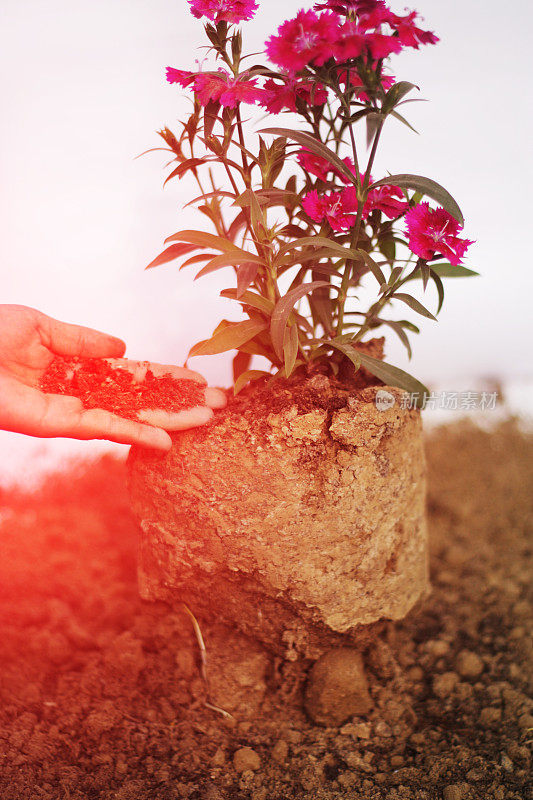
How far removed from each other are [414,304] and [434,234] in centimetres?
19

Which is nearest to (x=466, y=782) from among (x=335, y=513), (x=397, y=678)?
(x=397, y=678)

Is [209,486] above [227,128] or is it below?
below

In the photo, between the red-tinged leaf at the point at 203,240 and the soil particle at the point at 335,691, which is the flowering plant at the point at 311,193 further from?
the soil particle at the point at 335,691

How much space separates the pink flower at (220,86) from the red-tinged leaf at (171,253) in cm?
40

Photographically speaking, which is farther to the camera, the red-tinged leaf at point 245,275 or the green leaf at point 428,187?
the red-tinged leaf at point 245,275

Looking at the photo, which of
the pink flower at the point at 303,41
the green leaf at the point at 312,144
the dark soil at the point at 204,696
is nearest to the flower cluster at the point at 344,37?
the pink flower at the point at 303,41

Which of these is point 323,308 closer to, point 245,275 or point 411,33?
point 245,275

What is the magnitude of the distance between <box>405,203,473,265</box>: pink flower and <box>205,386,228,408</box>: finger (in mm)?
691

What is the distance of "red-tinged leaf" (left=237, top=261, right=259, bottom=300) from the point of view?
67.1 inches

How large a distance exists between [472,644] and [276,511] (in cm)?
106

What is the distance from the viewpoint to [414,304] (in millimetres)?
1745

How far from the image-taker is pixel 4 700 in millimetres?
1885

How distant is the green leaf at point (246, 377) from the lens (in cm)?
190

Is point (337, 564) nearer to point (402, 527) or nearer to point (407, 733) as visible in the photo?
point (402, 527)
